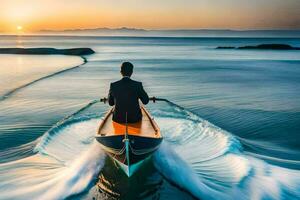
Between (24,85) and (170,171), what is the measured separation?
71.9 feet

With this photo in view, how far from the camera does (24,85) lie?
2906 cm

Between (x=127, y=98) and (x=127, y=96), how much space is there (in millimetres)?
60

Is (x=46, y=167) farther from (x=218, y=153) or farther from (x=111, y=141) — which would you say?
(x=218, y=153)

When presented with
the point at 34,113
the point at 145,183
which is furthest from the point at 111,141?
the point at 34,113

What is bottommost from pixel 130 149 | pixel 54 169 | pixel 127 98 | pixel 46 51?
pixel 46 51

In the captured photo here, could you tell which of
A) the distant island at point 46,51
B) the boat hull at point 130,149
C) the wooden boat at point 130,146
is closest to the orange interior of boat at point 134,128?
the wooden boat at point 130,146

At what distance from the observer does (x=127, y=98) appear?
9734 mm

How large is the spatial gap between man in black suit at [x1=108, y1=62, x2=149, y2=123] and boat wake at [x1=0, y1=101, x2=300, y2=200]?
136 centimetres

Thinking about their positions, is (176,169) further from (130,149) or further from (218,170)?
(130,149)

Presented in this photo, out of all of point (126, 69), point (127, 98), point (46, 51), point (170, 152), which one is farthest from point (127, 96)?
point (46, 51)

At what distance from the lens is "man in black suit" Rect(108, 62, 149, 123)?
31.4ft

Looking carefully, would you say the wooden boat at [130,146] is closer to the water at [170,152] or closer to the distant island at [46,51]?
the water at [170,152]

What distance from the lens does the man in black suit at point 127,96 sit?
956 centimetres

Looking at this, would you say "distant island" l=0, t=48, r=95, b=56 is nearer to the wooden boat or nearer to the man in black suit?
the man in black suit
